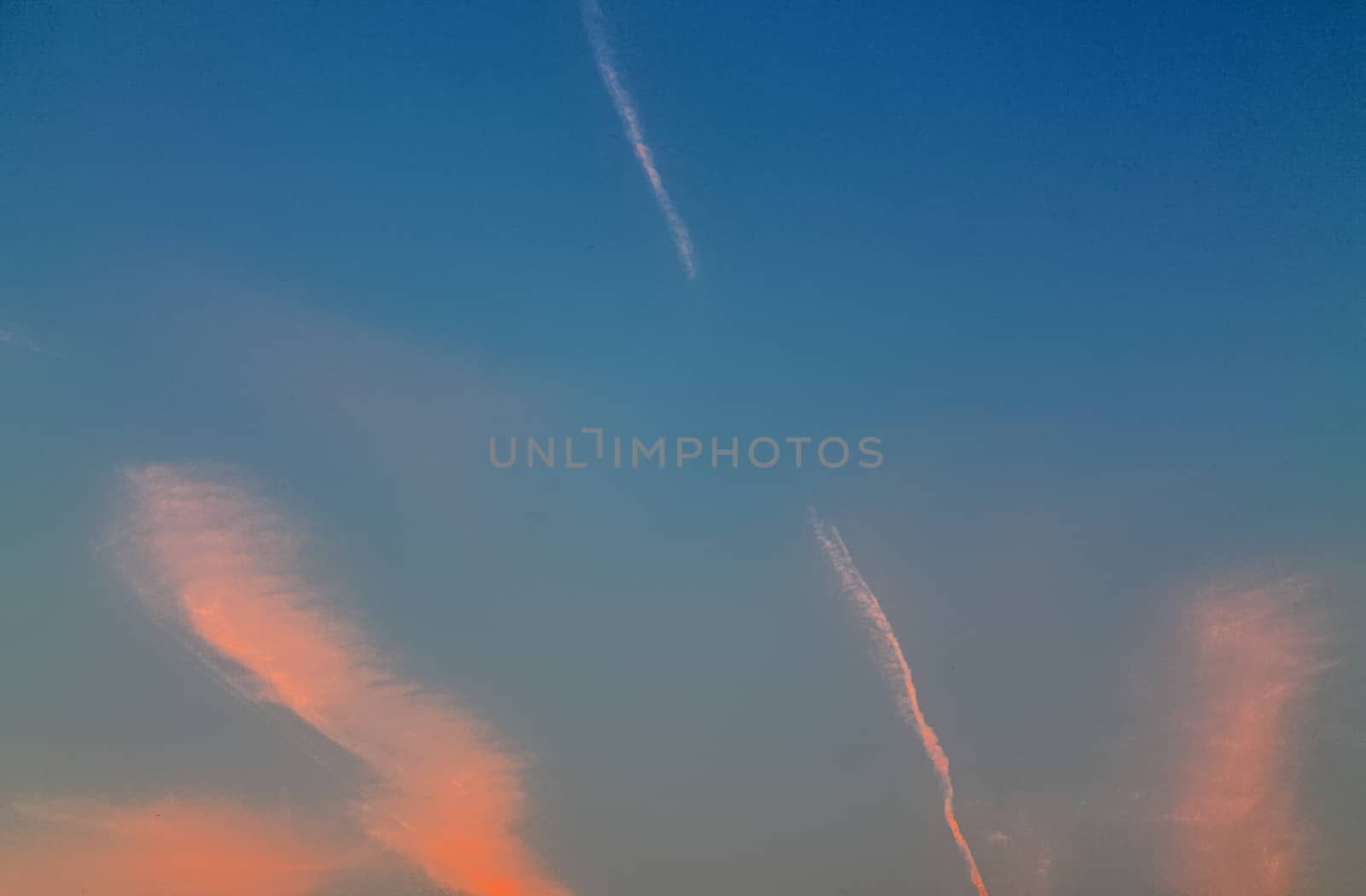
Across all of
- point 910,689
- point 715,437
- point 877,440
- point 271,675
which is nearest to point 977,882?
point 910,689

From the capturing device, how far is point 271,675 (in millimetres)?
6305

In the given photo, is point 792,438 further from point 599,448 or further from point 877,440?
point 599,448

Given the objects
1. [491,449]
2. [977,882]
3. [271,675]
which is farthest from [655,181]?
[977,882]

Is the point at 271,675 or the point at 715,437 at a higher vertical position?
the point at 715,437

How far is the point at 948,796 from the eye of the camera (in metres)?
6.59

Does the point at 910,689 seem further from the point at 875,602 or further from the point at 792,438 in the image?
the point at 792,438

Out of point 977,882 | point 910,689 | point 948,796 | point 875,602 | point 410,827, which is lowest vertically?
point 977,882

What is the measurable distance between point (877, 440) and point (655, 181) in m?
3.02

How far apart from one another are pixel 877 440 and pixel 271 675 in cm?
593

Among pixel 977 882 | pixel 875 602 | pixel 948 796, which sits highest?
pixel 875 602

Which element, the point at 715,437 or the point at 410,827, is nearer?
the point at 715,437

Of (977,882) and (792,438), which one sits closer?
(792,438)

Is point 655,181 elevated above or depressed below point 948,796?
above

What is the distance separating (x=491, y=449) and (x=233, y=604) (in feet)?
9.03
